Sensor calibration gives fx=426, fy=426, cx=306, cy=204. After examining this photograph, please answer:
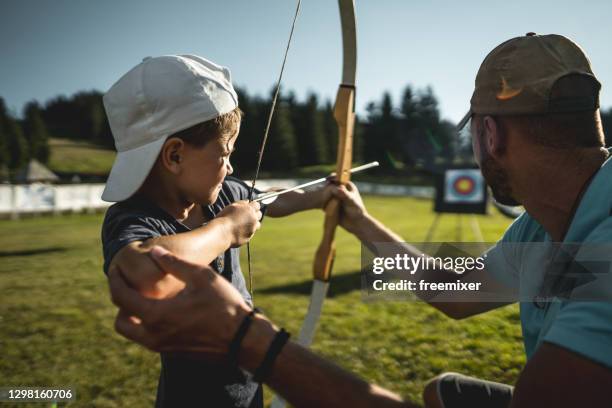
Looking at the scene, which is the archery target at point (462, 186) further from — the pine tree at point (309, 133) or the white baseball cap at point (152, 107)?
the pine tree at point (309, 133)

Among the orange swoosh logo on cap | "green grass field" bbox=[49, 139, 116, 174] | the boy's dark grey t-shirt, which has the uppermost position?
the orange swoosh logo on cap

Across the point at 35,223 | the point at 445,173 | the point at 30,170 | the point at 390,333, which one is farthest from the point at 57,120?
the point at 390,333

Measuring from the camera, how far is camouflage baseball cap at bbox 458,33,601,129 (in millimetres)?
956

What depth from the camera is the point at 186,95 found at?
3.34 feet

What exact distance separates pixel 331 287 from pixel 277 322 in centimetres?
132

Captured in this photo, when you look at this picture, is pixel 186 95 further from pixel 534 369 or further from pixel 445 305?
pixel 445 305

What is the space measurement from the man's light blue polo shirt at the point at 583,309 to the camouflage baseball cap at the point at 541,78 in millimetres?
171

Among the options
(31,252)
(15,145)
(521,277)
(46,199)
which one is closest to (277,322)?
(521,277)

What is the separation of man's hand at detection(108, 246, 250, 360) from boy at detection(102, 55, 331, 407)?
0.52ft

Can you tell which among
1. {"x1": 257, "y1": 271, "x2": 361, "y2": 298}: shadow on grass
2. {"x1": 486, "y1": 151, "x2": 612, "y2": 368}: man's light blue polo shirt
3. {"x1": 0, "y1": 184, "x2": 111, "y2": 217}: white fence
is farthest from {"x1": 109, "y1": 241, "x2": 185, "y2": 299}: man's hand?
{"x1": 0, "y1": 184, "x2": 111, "y2": 217}: white fence

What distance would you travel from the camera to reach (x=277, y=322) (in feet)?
10.6

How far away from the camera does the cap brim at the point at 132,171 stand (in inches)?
39.9

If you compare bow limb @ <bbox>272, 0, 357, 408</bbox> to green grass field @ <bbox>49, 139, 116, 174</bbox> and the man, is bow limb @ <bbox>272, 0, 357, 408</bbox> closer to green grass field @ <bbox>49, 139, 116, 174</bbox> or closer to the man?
the man

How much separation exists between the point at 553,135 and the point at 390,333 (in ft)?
7.58
